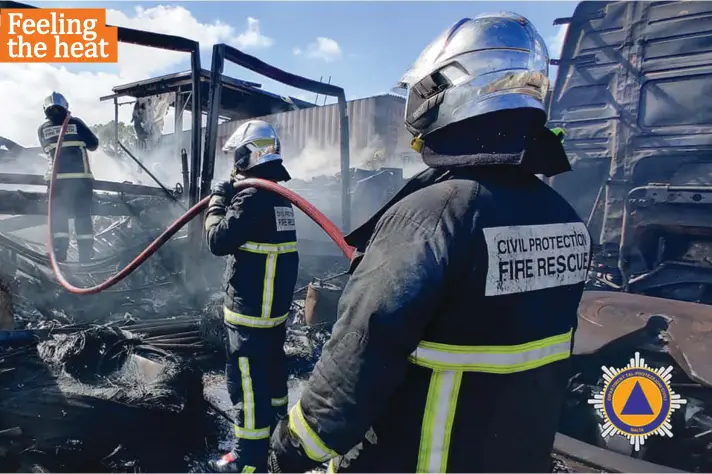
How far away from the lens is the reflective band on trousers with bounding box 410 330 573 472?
3.41 ft

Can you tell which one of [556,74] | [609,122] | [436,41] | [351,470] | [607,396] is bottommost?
[607,396]

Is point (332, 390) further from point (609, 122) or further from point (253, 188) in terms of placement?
point (609, 122)

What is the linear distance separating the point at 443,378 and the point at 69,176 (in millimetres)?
5647

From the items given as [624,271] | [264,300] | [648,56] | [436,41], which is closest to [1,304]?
[264,300]

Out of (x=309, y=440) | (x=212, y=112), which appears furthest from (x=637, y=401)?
(x=212, y=112)

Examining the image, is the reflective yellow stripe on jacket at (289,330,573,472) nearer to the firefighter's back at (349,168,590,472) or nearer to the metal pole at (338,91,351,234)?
the firefighter's back at (349,168,590,472)

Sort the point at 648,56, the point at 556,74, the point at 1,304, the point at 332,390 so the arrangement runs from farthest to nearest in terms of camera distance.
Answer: the point at 556,74 < the point at 648,56 < the point at 1,304 < the point at 332,390

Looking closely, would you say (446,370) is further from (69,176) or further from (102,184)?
(102,184)

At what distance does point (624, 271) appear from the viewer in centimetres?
432

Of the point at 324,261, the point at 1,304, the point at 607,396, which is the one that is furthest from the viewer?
the point at 324,261

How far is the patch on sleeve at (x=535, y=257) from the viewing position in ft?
3.38

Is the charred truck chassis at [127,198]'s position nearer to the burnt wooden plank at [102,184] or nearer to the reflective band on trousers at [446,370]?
the burnt wooden plank at [102,184]

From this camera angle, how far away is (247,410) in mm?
2898

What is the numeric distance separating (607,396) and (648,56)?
11.8ft
